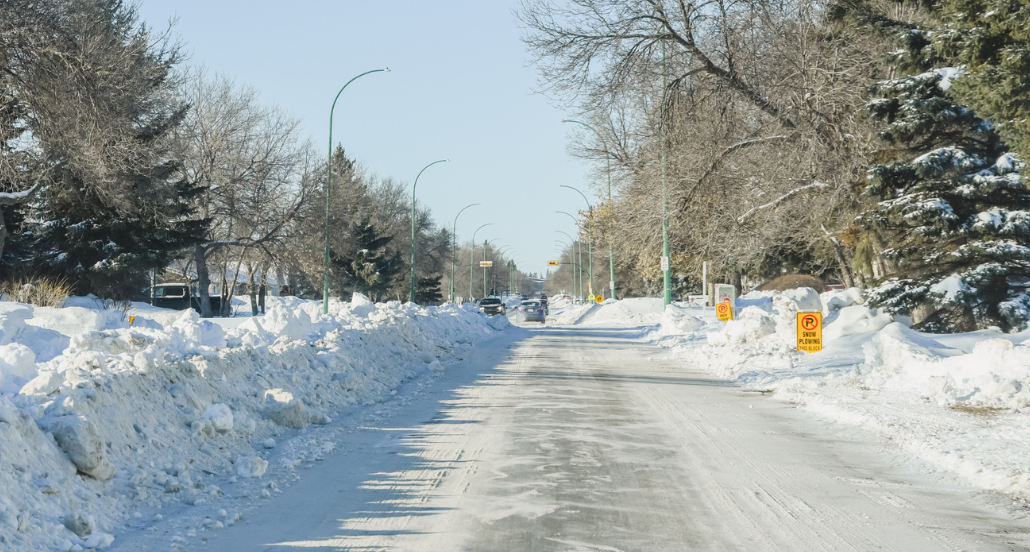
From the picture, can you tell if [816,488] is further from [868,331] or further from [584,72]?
[584,72]

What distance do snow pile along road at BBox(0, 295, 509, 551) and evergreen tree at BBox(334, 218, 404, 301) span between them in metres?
51.3

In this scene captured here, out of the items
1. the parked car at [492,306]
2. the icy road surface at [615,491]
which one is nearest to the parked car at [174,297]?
the parked car at [492,306]

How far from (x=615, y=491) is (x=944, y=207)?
12643 mm

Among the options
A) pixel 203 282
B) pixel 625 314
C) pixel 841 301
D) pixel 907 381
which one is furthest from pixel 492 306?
pixel 907 381

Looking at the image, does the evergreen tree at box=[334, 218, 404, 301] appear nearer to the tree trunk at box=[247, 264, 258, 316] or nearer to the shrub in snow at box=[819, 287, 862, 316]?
the tree trunk at box=[247, 264, 258, 316]

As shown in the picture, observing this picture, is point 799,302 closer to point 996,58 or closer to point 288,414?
point 996,58

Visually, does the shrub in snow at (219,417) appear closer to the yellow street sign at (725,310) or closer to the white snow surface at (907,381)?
the white snow surface at (907,381)

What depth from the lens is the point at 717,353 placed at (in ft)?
66.9

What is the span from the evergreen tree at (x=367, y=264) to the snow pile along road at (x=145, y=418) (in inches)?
2018

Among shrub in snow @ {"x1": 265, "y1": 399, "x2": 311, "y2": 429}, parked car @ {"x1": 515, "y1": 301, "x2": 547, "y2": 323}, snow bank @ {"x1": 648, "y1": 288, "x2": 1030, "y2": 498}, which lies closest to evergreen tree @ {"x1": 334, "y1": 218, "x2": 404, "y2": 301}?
parked car @ {"x1": 515, "y1": 301, "x2": 547, "y2": 323}

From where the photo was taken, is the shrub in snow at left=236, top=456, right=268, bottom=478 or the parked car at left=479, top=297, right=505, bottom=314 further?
the parked car at left=479, top=297, right=505, bottom=314

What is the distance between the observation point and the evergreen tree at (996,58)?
12070mm

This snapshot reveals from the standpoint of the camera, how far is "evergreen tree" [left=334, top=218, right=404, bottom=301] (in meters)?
65.5

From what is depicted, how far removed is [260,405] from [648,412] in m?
5.20
